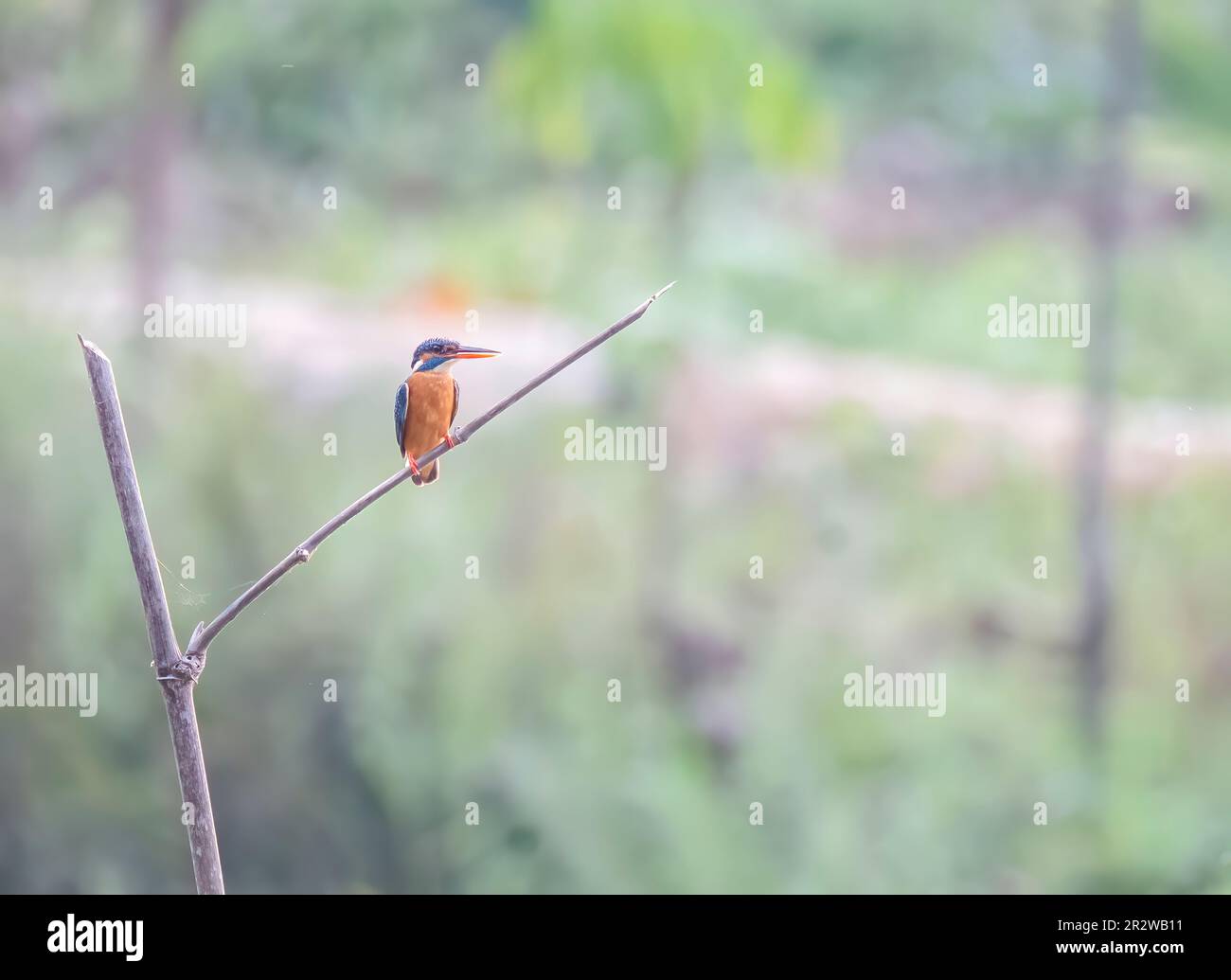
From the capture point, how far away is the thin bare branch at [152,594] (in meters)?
0.98

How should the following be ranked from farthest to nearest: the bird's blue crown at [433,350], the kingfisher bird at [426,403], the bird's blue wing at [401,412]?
the bird's blue wing at [401,412], the kingfisher bird at [426,403], the bird's blue crown at [433,350]

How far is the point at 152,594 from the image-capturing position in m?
1.00

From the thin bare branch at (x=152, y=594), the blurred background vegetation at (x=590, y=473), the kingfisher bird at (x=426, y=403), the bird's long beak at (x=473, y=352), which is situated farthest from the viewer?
the blurred background vegetation at (x=590, y=473)

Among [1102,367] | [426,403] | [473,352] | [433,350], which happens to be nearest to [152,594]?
[473,352]

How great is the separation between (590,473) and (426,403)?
4451 mm

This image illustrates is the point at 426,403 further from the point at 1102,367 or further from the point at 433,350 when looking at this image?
the point at 1102,367

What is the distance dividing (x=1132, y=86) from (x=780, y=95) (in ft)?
6.13

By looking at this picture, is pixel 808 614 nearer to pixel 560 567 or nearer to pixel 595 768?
pixel 560 567

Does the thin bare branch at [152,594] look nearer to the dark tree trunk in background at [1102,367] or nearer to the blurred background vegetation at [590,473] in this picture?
the blurred background vegetation at [590,473]

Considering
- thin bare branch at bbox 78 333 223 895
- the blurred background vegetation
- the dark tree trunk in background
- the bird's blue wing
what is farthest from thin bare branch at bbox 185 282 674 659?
the dark tree trunk in background

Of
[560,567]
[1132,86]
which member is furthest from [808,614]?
[1132,86]

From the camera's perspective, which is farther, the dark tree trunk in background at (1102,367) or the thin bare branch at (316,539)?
the dark tree trunk in background at (1102,367)

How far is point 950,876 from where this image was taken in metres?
5.19

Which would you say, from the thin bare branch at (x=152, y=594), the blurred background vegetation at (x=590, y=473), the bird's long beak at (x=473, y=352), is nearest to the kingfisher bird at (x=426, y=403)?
the bird's long beak at (x=473, y=352)
